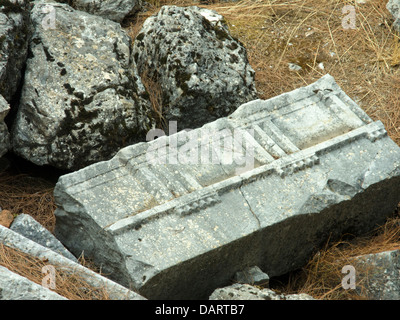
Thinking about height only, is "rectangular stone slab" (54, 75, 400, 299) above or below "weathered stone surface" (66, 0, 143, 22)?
below

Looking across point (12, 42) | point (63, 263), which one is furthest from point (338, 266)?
point (12, 42)

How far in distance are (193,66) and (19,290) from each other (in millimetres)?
2573

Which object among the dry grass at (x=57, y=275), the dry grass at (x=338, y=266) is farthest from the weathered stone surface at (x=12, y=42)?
the dry grass at (x=338, y=266)

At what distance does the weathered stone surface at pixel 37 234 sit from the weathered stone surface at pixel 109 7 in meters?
2.59

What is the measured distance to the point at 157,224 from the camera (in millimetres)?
4023

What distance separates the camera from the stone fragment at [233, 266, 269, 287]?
419 centimetres

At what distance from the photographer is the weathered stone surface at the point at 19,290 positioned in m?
3.21

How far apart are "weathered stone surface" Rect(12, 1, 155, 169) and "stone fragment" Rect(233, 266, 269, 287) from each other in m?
1.41

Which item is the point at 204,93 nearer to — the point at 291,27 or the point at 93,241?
the point at 93,241

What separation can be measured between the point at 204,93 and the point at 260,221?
145 centimetres

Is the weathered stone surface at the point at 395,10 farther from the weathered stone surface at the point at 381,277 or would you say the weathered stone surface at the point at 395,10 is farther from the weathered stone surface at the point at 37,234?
the weathered stone surface at the point at 37,234

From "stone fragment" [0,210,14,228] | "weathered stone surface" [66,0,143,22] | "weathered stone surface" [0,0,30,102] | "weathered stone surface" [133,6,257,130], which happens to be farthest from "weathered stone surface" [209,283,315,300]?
"weathered stone surface" [66,0,143,22]

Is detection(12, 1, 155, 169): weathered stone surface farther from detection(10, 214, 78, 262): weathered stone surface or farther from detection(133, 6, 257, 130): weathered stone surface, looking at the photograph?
detection(10, 214, 78, 262): weathered stone surface
